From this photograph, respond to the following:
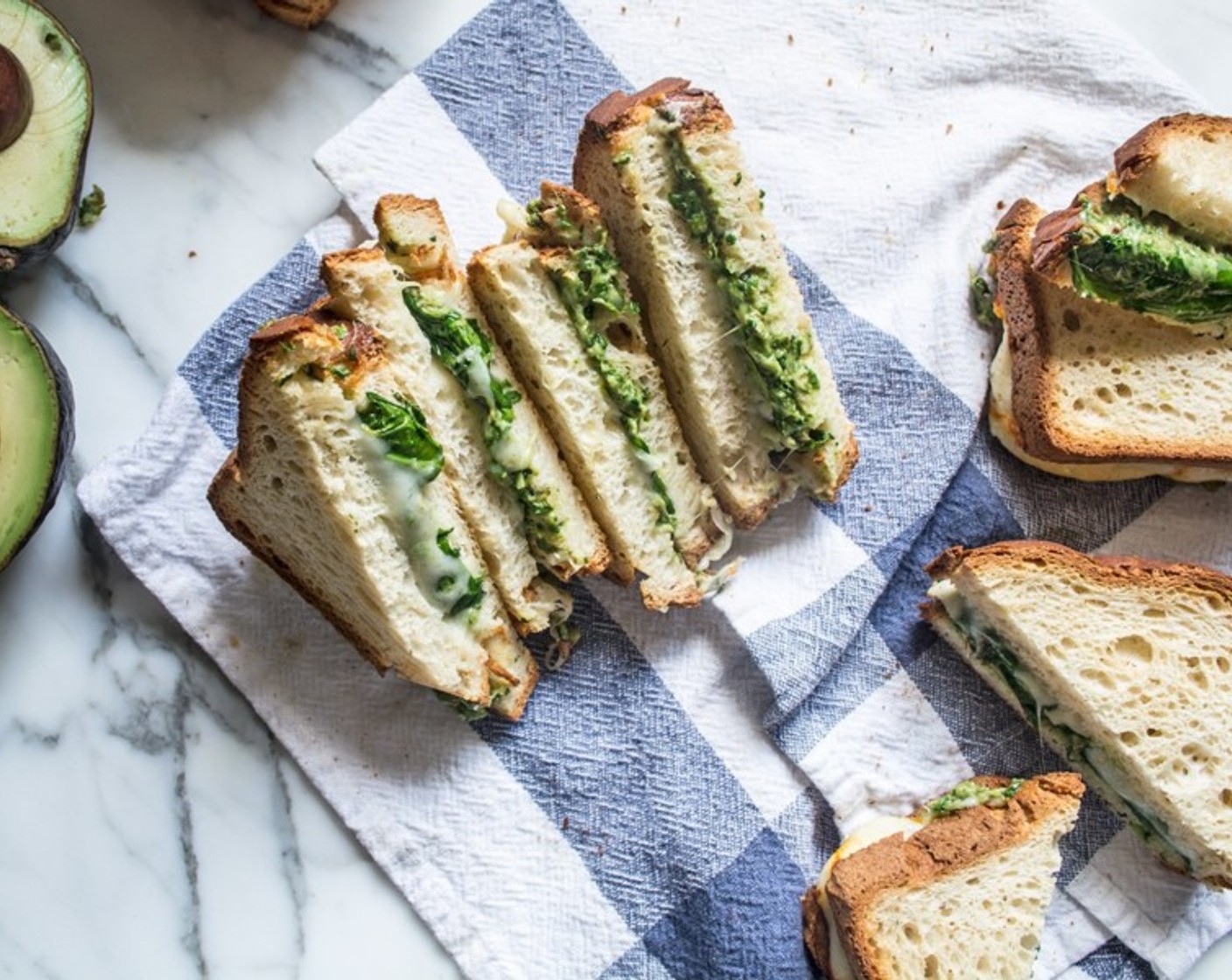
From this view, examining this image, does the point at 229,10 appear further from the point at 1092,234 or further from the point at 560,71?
the point at 1092,234

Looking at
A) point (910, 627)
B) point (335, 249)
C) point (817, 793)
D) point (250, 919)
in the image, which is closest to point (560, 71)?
point (335, 249)

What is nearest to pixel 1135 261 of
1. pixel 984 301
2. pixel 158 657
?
pixel 984 301

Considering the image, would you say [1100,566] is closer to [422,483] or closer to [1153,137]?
[1153,137]

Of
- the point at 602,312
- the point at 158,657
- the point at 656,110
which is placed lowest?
the point at 158,657

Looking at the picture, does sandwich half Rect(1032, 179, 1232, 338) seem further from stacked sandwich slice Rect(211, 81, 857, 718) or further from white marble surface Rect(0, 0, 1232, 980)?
white marble surface Rect(0, 0, 1232, 980)

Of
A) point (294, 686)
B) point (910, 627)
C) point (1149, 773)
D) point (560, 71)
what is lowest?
point (1149, 773)

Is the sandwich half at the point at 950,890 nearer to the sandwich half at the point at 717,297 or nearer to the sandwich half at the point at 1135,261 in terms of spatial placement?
the sandwich half at the point at 717,297
